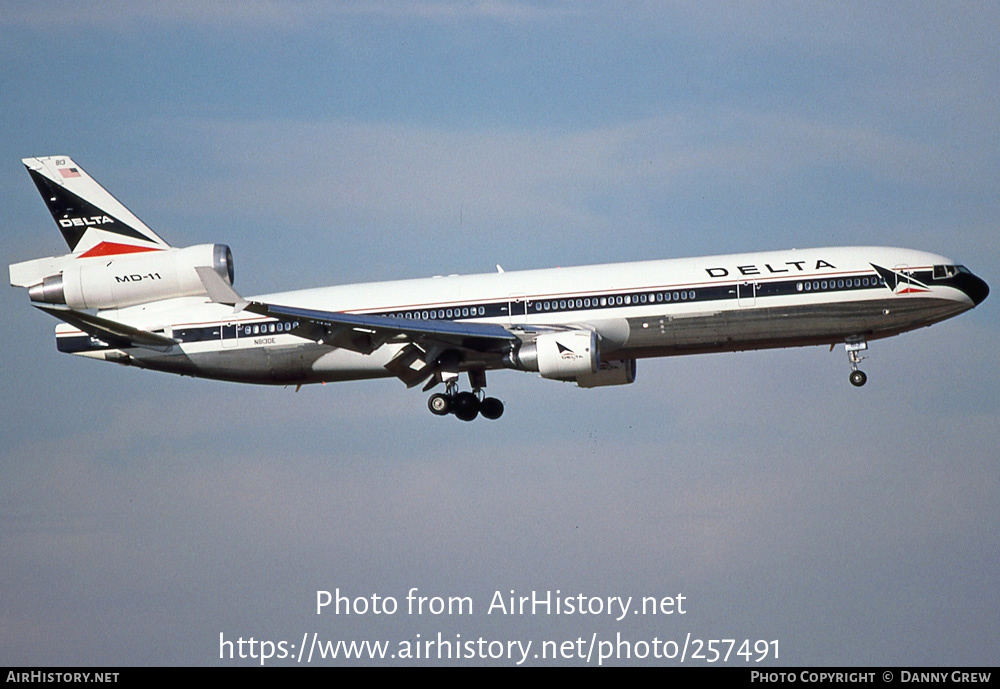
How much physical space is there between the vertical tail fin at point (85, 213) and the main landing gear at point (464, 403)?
12957 mm

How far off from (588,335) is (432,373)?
7043 mm

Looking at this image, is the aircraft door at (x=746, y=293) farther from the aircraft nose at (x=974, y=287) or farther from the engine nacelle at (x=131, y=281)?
the engine nacelle at (x=131, y=281)

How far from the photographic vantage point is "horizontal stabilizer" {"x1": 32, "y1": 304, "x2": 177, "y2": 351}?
63438 millimetres

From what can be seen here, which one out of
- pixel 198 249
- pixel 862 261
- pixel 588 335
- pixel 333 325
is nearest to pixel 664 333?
pixel 588 335

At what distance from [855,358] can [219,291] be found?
77.1 feet

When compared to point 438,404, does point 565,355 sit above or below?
above

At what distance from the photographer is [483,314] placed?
62.4 metres

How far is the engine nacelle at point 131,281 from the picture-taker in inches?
2564

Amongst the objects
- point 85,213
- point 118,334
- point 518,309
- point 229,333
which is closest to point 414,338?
point 518,309

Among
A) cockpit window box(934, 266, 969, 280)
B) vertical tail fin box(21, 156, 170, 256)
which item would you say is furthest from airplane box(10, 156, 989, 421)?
vertical tail fin box(21, 156, 170, 256)

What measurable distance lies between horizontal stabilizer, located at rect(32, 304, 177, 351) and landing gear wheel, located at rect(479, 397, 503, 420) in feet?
40.8

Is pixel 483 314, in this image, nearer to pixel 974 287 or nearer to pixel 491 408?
pixel 491 408
